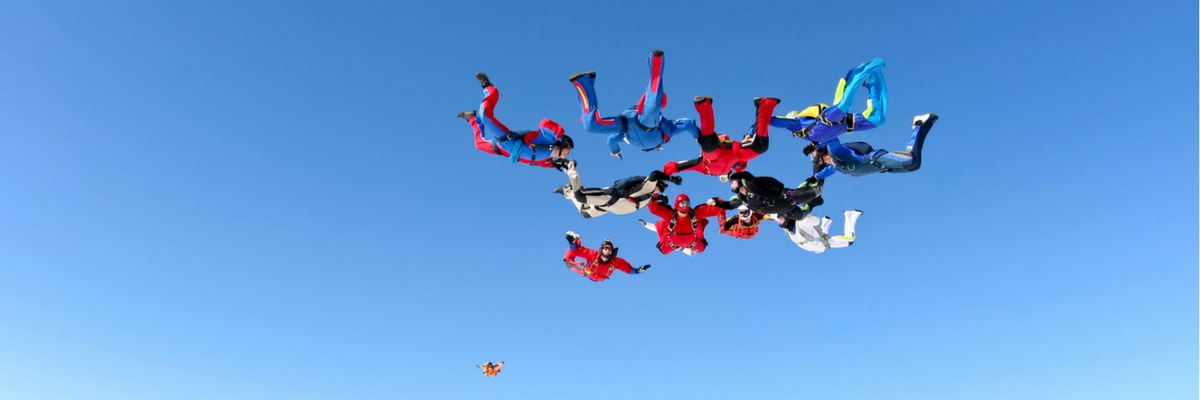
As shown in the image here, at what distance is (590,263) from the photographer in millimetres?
16406

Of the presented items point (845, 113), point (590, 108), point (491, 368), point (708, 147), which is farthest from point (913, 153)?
point (491, 368)

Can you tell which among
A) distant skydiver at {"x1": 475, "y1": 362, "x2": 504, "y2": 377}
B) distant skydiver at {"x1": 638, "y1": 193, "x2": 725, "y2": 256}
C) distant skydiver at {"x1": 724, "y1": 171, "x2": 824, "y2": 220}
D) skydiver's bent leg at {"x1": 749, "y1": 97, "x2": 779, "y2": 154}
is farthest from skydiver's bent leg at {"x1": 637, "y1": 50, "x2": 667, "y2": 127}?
distant skydiver at {"x1": 475, "y1": 362, "x2": 504, "y2": 377}

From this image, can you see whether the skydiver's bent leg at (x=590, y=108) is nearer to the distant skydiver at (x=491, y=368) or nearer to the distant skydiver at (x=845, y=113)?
the distant skydiver at (x=845, y=113)

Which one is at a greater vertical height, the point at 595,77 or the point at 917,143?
the point at 595,77

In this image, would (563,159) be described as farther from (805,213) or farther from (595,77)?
(805,213)

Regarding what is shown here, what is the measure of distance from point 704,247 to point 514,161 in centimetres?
558

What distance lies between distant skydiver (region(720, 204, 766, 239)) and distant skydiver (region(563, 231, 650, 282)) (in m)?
2.76

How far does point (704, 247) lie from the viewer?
15.8 meters

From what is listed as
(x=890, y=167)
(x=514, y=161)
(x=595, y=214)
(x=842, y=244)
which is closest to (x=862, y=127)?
(x=890, y=167)

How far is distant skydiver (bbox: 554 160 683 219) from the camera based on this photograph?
13.1 metres

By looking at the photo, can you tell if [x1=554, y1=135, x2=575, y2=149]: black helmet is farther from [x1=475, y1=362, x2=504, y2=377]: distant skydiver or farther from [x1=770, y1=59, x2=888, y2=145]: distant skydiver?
[x1=475, y1=362, x2=504, y2=377]: distant skydiver

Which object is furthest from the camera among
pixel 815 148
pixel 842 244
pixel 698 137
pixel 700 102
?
pixel 842 244

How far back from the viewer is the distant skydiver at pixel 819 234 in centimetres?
1523

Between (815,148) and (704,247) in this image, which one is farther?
(704,247)
